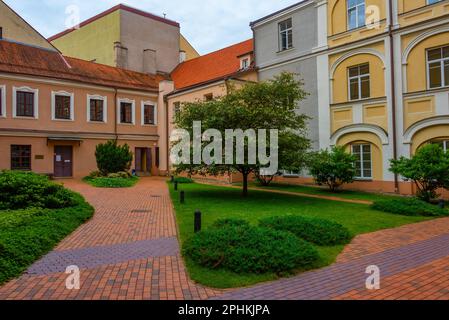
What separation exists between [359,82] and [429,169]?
6982 millimetres

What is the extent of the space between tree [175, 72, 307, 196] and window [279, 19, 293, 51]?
23.7 ft

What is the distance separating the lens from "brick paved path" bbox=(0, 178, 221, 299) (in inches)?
200

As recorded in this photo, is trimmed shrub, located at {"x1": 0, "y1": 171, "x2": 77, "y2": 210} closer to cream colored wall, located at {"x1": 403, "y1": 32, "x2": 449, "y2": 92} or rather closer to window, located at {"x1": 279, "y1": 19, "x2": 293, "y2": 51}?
cream colored wall, located at {"x1": 403, "y1": 32, "x2": 449, "y2": 92}

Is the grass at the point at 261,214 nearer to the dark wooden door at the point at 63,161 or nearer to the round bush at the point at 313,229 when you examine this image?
the round bush at the point at 313,229

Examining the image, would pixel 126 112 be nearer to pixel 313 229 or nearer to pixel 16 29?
pixel 16 29

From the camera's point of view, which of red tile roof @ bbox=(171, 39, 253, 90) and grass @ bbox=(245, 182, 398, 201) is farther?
red tile roof @ bbox=(171, 39, 253, 90)

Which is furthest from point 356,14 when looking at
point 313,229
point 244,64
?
point 313,229

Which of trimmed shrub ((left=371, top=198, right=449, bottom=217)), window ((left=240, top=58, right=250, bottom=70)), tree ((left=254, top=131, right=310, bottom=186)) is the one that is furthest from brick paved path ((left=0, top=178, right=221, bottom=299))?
window ((left=240, top=58, right=250, bottom=70))

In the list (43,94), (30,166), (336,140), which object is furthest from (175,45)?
(336,140)

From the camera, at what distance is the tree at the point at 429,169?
13.0 m

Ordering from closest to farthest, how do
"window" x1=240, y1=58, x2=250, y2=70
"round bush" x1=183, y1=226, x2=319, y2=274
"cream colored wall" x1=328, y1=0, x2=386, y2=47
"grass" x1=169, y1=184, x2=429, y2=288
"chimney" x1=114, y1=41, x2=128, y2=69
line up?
"grass" x1=169, y1=184, x2=429, y2=288 → "round bush" x1=183, y1=226, x2=319, y2=274 → "cream colored wall" x1=328, y1=0, x2=386, y2=47 → "window" x1=240, y1=58, x2=250, y2=70 → "chimney" x1=114, y1=41, x2=128, y2=69

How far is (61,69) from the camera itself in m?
26.8

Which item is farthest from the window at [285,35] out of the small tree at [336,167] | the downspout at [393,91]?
the small tree at [336,167]

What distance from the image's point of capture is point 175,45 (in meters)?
37.8
